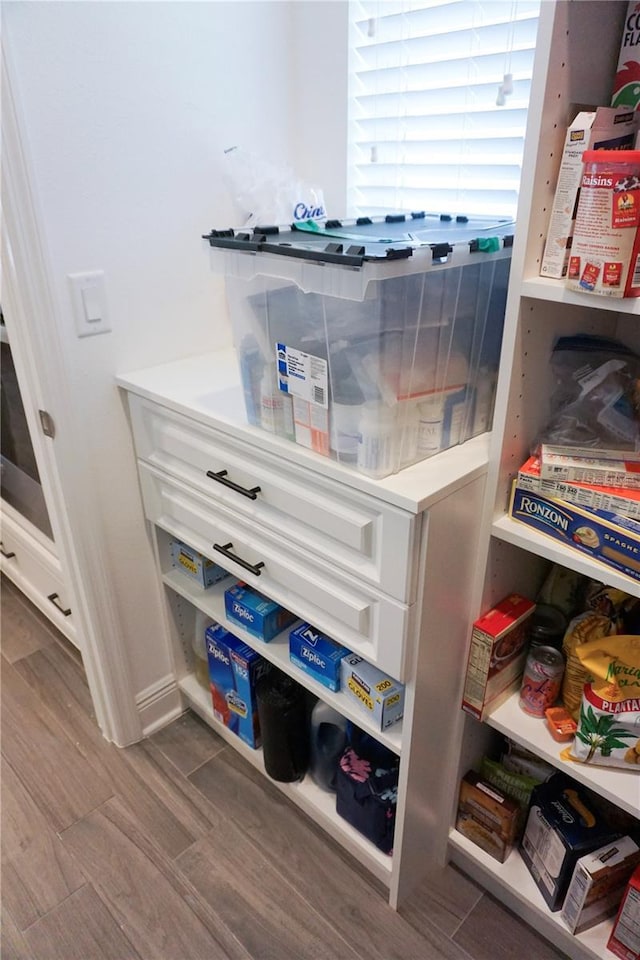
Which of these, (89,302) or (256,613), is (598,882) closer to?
(256,613)

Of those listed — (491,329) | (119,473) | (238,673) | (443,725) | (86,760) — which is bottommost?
(86,760)

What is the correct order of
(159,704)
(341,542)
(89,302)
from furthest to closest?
(159,704) → (89,302) → (341,542)

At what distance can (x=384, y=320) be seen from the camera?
0.87 m

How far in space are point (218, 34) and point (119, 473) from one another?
916 mm

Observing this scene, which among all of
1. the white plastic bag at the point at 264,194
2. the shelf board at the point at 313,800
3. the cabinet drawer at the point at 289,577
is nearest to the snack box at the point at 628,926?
the shelf board at the point at 313,800

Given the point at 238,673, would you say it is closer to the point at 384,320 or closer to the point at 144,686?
the point at 144,686

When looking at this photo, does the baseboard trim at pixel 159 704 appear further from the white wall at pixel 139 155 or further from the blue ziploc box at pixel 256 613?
the blue ziploc box at pixel 256 613

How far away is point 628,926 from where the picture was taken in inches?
41.6

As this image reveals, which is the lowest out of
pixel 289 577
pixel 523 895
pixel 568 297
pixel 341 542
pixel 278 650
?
pixel 523 895

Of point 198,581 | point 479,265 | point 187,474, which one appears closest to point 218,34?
point 479,265

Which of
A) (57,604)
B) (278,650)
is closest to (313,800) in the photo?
(278,650)

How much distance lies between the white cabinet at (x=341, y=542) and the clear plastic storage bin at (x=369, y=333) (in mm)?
49

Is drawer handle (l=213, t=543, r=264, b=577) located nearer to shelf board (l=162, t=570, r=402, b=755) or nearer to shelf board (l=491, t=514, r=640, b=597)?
shelf board (l=162, t=570, r=402, b=755)

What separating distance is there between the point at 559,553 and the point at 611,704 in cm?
25
